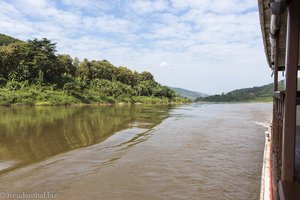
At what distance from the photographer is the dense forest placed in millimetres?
46375

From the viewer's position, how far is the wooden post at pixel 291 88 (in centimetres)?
249

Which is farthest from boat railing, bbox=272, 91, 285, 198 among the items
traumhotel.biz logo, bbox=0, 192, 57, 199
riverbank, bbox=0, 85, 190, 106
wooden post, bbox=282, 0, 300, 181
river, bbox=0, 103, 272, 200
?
riverbank, bbox=0, 85, 190, 106

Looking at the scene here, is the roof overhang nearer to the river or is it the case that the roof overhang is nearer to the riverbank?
the river

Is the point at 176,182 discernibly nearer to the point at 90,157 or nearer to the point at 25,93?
the point at 90,157

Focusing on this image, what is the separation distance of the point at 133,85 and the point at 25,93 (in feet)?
129

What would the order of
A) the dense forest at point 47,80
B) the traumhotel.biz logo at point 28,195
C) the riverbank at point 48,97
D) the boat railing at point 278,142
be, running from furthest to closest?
the dense forest at point 47,80 < the riverbank at point 48,97 < the traumhotel.biz logo at point 28,195 < the boat railing at point 278,142

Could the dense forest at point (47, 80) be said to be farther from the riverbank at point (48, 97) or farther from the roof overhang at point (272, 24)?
the roof overhang at point (272, 24)

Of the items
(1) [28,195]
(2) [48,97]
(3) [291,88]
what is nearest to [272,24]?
(3) [291,88]

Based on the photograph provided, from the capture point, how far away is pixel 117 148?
1062cm

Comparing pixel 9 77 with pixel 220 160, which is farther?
pixel 9 77

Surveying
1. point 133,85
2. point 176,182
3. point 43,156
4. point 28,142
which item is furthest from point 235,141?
point 133,85

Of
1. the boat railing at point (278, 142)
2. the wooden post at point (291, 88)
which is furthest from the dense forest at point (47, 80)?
the wooden post at point (291, 88)

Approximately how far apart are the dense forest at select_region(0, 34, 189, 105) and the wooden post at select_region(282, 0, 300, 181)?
4376 cm

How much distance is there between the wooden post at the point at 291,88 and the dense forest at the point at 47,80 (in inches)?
1723
